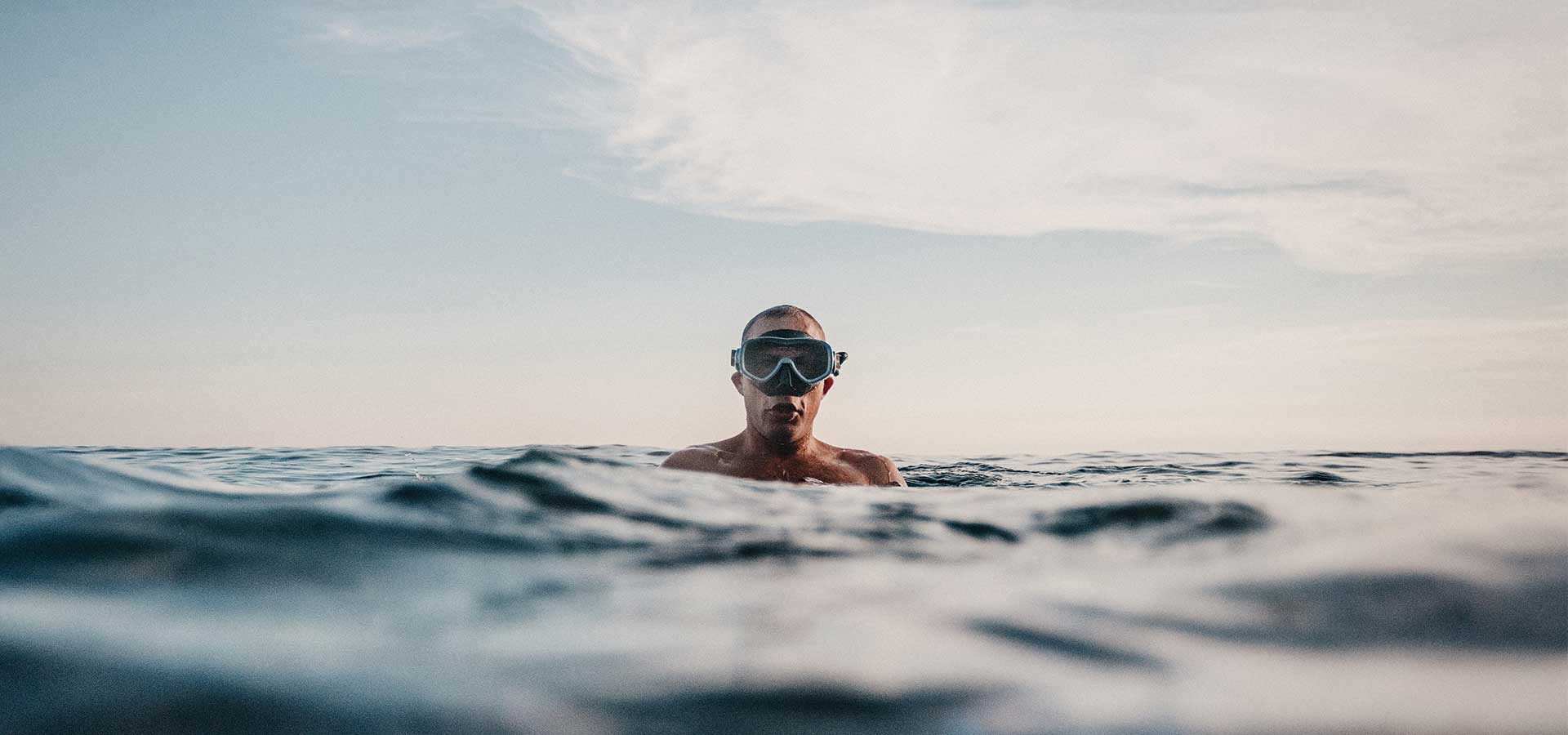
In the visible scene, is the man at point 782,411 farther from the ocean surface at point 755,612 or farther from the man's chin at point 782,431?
the ocean surface at point 755,612

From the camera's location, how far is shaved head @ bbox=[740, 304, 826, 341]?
263 inches

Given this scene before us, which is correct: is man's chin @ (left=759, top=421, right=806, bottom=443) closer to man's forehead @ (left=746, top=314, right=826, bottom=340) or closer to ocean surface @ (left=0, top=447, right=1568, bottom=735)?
man's forehead @ (left=746, top=314, right=826, bottom=340)

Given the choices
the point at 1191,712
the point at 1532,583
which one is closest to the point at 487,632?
the point at 1191,712

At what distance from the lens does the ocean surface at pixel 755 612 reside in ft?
4.95

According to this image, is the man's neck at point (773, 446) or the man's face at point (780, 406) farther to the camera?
the man's neck at point (773, 446)

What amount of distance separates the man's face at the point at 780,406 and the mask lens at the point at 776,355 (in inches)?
4.6

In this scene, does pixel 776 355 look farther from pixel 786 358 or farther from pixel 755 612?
pixel 755 612

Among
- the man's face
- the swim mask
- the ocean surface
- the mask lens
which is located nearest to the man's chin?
the man's face

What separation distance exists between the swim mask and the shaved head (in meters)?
0.14

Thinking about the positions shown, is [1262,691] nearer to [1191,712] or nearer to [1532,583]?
[1191,712]

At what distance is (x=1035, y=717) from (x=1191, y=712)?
0.25 meters

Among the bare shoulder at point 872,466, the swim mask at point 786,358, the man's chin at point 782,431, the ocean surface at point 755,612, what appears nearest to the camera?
the ocean surface at point 755,612

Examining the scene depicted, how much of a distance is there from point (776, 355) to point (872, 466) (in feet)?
3.79

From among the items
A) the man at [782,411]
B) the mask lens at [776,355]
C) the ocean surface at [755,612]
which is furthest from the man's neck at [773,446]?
the ocean surface at [755,612]
